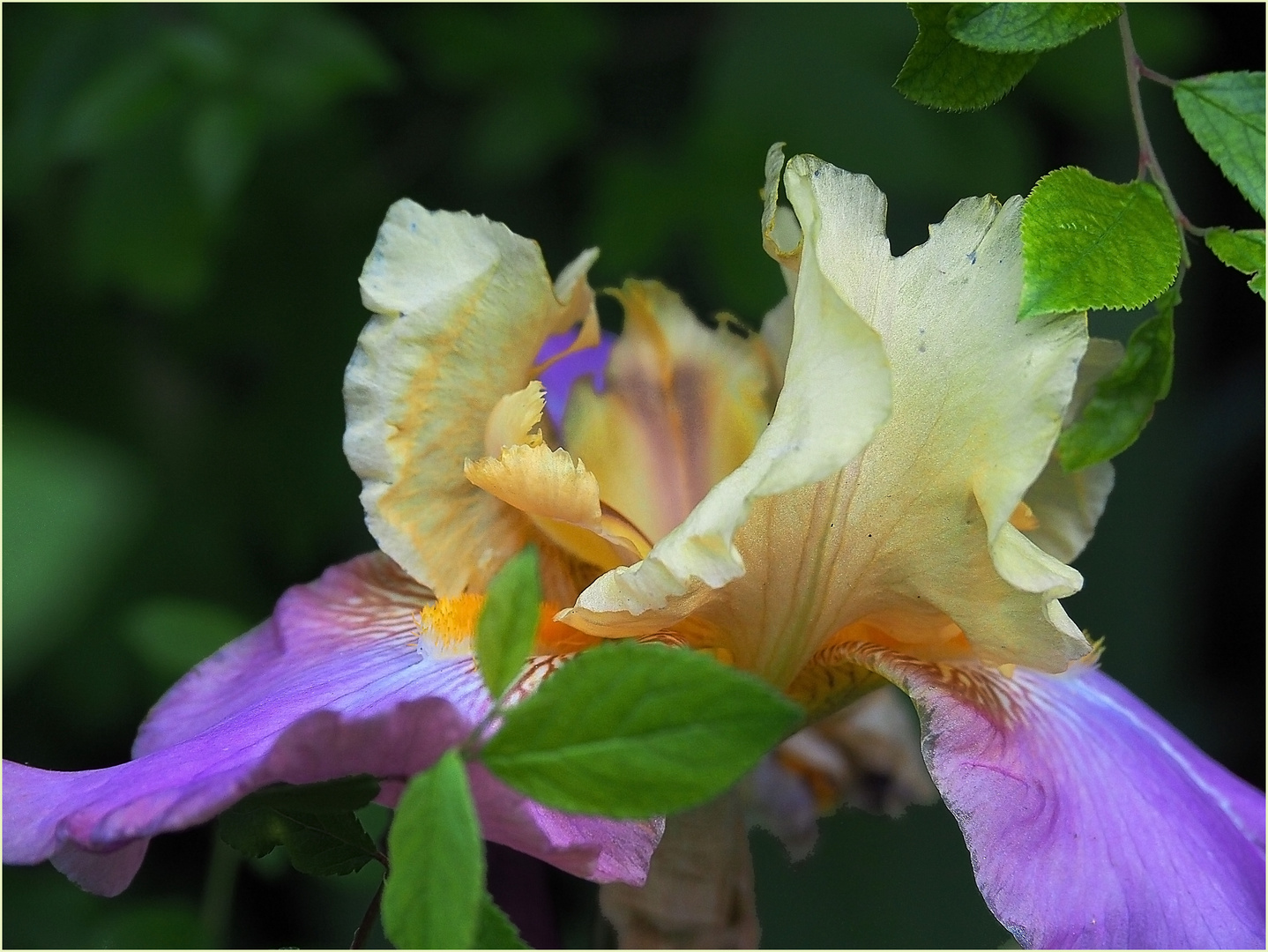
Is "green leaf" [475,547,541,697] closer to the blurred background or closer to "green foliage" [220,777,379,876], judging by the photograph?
"green foliage" [220,777,379,876]

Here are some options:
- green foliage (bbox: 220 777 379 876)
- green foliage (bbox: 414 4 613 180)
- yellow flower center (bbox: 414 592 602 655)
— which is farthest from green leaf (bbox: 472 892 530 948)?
green foliage (bbox: 414 4 613 180)

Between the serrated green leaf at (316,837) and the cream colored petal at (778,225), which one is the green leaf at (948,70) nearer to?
the cream colored petal at (778,225)

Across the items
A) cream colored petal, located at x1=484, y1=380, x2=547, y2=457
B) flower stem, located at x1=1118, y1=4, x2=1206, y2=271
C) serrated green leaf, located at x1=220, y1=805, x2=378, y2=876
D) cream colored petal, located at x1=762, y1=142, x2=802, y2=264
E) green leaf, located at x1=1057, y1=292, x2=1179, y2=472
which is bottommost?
serrated green leaf, located at x1=220, y1=805, x2=378, y2=876

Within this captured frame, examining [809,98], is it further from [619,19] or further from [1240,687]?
[1240,687]

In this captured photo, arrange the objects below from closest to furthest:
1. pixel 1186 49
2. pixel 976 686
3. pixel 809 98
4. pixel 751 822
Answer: pixel 976 686 → pixel 751 822 → pixel 809 98 → pixel 1186 49

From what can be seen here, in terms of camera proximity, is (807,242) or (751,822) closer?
(807,242)

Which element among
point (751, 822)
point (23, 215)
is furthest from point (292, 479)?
point (751, 822)

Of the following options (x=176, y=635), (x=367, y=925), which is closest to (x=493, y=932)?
(x=367, y=925)
